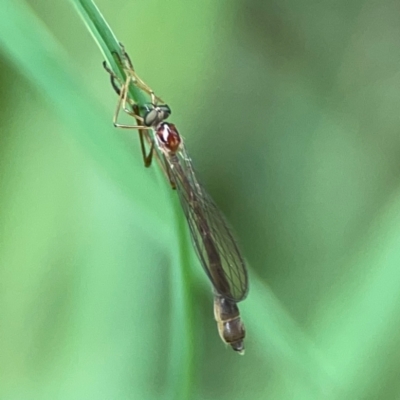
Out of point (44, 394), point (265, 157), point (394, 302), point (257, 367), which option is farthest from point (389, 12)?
point (44, 394)

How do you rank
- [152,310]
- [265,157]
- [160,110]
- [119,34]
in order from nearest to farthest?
[160,110] → [119,34] → [152,310] → [265,157]

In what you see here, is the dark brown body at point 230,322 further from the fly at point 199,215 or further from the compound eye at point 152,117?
the compound eye at point 152,117

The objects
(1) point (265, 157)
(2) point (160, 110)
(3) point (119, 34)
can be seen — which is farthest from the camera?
(1) point (265, 157)

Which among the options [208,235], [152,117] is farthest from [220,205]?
[152,117]

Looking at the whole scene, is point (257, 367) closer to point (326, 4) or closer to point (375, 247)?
point (375, 247)

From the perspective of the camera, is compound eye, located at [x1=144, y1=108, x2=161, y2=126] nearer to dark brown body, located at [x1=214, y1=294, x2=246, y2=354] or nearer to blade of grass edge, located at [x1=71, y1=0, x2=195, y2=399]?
blade of grass edge, located at [x1=71, y1=0, x2=195, y2=399]

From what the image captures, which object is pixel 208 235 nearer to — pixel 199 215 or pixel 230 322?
pixel 199 215

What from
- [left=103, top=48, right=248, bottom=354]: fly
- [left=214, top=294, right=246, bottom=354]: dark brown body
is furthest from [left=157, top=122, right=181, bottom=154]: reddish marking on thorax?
[left=214, top=294, right=246, bottom=354]: dark brown body
